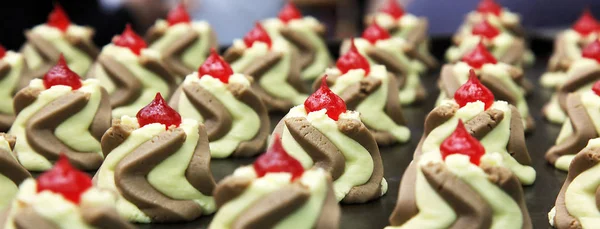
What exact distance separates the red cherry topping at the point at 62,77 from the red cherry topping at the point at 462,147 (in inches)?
80.9

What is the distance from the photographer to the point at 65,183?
3.09 m

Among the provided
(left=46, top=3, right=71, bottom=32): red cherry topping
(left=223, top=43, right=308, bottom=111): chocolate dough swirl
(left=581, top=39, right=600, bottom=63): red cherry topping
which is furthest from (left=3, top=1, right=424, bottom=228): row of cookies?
(left=581, top=39, right=600, bottom=63): red cherry topping

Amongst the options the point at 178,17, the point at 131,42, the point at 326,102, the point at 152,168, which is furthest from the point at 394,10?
the point at 152,168

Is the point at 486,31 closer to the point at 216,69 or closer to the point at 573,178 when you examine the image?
the point at 216,69

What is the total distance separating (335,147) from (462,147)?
888 mm

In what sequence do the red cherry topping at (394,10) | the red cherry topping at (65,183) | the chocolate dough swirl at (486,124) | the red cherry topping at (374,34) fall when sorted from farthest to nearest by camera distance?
1. the red cherry topping at (394,10)
2. the red cherry topping at (374,34)
3. the chocolate dough swirl at (486,124)
4. the red cherry topping at (65,183)

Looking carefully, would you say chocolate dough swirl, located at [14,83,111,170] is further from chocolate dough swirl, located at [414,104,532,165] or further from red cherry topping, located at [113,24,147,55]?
chocolate dough swirl, located at [414,104,532,165]

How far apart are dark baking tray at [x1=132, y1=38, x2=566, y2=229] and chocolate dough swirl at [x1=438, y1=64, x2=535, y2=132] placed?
0.79 feet

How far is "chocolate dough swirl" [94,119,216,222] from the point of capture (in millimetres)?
3957

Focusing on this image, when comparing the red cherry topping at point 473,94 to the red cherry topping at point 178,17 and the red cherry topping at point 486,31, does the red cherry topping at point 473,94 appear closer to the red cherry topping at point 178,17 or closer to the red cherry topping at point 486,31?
the red cherry topping at point 486,31

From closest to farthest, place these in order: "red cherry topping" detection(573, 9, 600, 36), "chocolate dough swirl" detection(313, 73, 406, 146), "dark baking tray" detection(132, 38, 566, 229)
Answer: "dark baking tray" detection(132, 38, 566, 229) → "chocolate dough swirl" detection(313, 73, 406, 146) → "red cherry topping" detection(573, 9, 600, 36)

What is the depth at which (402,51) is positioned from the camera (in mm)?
6254

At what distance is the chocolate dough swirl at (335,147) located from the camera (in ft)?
13.7

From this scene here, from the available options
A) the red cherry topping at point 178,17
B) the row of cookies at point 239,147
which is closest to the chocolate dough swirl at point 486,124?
the row of cookies at point 239,147
